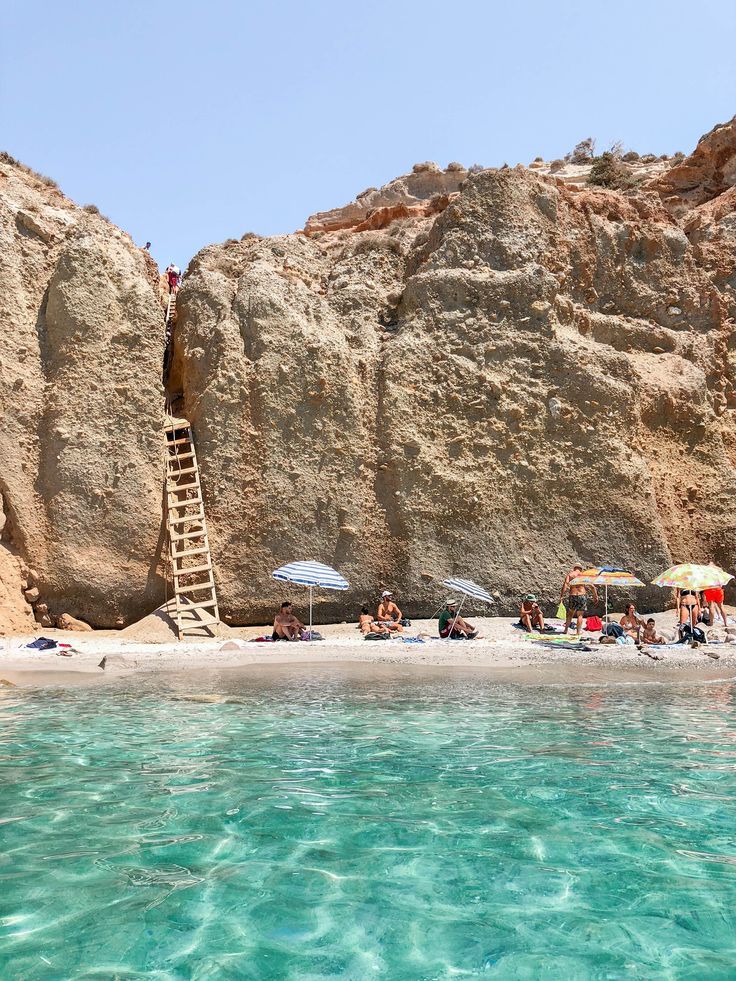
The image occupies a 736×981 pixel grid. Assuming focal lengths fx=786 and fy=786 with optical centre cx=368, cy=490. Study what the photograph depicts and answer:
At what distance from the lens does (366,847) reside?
3912mm

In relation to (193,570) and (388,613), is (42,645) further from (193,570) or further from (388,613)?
(388,613)

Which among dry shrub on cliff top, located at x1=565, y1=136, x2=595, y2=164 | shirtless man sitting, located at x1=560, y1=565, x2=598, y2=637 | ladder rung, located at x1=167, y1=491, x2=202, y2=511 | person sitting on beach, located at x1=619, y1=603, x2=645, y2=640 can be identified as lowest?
person sitting on beach, located at x1=619, y1=603, x2=645, y2=640

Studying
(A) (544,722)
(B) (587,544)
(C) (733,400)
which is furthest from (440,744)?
(C) (733,400)

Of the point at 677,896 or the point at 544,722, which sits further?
the point at 544,722

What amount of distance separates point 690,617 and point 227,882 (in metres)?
11.5

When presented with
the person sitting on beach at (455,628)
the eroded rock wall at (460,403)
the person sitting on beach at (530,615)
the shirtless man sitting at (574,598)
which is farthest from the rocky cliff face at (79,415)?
the shirtless man sitting at (574,598)

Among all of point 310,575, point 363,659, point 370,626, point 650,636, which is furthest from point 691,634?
point 310,575

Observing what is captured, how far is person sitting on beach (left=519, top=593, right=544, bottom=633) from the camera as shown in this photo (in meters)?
14.0

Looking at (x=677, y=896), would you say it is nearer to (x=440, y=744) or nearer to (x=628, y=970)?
(x=628, y=970)

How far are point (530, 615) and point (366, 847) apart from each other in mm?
10763

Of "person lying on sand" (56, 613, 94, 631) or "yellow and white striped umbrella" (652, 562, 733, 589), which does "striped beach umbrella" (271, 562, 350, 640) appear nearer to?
"person lying on sand" (56, 613, 94, 631)

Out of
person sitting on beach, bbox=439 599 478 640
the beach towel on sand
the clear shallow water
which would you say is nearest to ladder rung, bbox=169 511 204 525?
the beach towel on sand

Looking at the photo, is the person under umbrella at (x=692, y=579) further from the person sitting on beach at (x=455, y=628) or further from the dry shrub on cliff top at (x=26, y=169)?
the dry shrub on cliff top at (x=26, y=169)

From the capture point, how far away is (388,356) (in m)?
16.3
